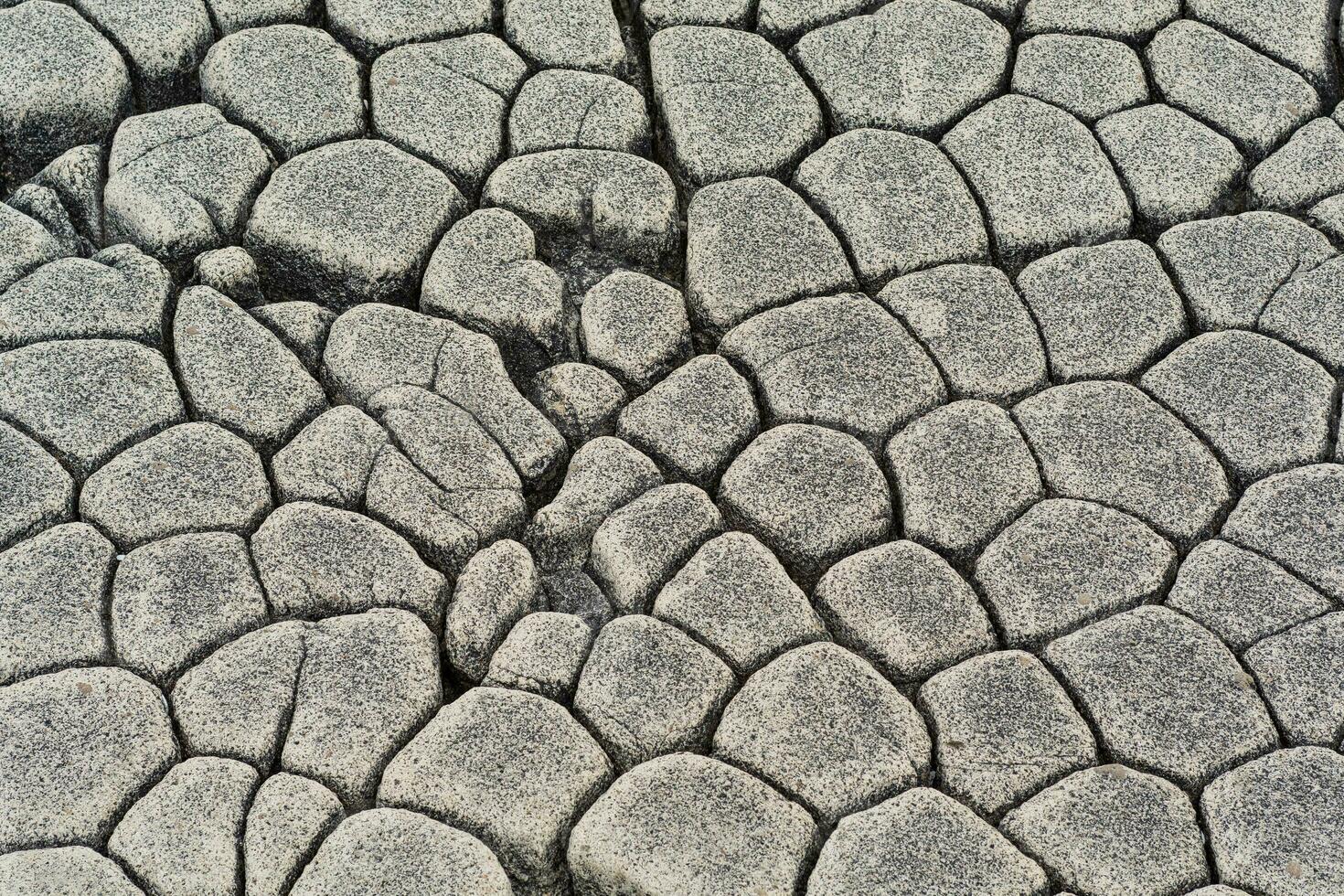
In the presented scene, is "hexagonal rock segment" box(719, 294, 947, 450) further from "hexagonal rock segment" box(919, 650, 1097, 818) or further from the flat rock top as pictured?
"hexagonal rock segment" box(919, 650, 1097, 818)

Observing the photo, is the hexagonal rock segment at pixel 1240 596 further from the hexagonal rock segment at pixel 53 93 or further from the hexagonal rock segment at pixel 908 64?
the hexagonal rock segment at pixel 53 93

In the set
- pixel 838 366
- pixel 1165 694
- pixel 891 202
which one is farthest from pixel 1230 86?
pixel 1165 694

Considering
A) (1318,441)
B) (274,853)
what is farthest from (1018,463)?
(274,853)

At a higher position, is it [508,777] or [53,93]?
[53,93]

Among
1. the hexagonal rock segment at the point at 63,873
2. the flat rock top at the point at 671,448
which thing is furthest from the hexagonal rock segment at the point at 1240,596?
the hexagonal rock segment at the point at 63,873

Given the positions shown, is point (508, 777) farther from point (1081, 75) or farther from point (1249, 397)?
point (1081, 75)

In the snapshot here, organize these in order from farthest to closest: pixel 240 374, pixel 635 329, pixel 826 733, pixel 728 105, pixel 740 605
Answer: pixel 728 105 < pixel 635 329 < pixel 240 374 < pixel 740 605 < pixel 826 733

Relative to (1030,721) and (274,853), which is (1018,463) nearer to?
(1030,721)

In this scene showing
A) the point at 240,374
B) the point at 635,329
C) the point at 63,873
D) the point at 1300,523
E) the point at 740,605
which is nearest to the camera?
the point at 63,873
